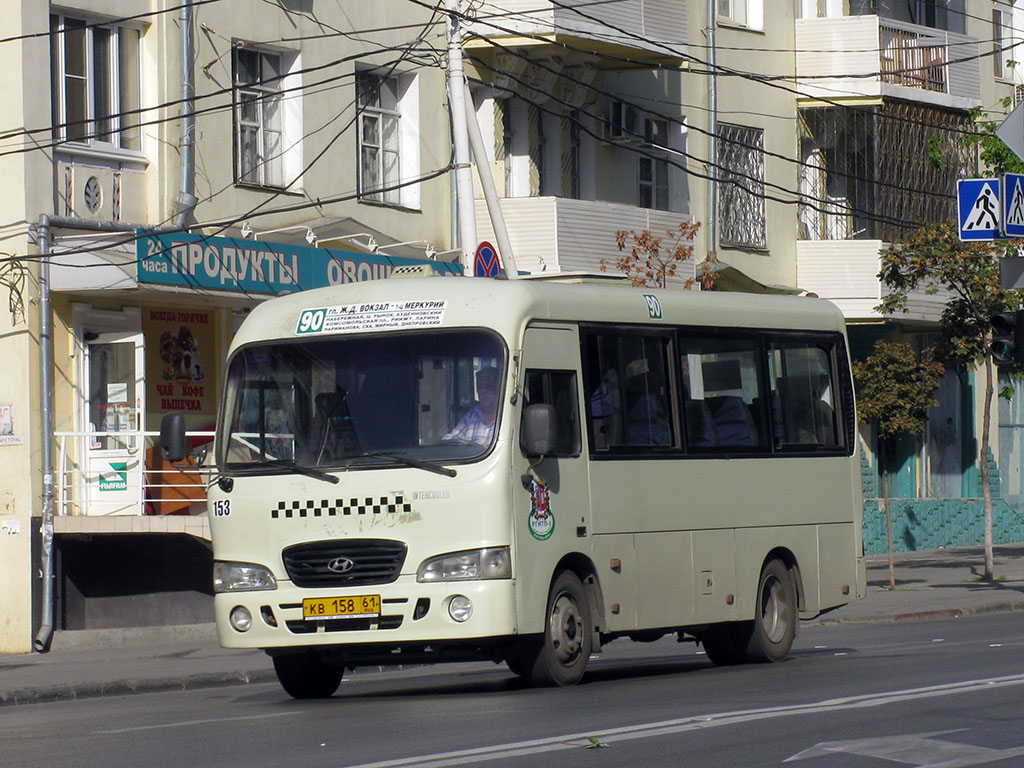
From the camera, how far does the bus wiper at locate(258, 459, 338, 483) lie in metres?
12.8

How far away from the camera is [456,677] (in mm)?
16453

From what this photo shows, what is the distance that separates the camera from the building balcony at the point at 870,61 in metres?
33.2

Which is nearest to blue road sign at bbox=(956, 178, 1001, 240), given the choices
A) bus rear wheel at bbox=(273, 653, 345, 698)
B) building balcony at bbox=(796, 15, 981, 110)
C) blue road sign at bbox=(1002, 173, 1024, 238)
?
blue road sign at bbox=(1002, 173, 1024, 238)

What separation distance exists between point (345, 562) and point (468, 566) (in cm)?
87

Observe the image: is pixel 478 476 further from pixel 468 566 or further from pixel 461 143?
pixel 461 143

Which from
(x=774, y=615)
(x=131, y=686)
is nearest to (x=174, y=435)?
(x=131, y=686)

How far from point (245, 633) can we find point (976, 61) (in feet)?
87.6

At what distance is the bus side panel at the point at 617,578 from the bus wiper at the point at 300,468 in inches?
80.4

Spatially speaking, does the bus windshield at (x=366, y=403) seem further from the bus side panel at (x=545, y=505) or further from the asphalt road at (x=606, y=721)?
the asphalt road at (x=606, y=721)

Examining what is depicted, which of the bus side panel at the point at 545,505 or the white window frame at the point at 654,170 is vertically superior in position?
the white window frame at the point at 654,170

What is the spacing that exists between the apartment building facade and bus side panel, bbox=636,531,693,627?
28.0 ft

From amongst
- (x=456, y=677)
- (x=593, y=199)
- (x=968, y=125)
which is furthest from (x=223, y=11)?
(x=968, y=125)

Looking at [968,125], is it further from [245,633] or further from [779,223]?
[245,633]

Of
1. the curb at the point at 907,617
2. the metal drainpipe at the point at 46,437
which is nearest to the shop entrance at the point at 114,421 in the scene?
the metal drainpipe at the point at 46,437
